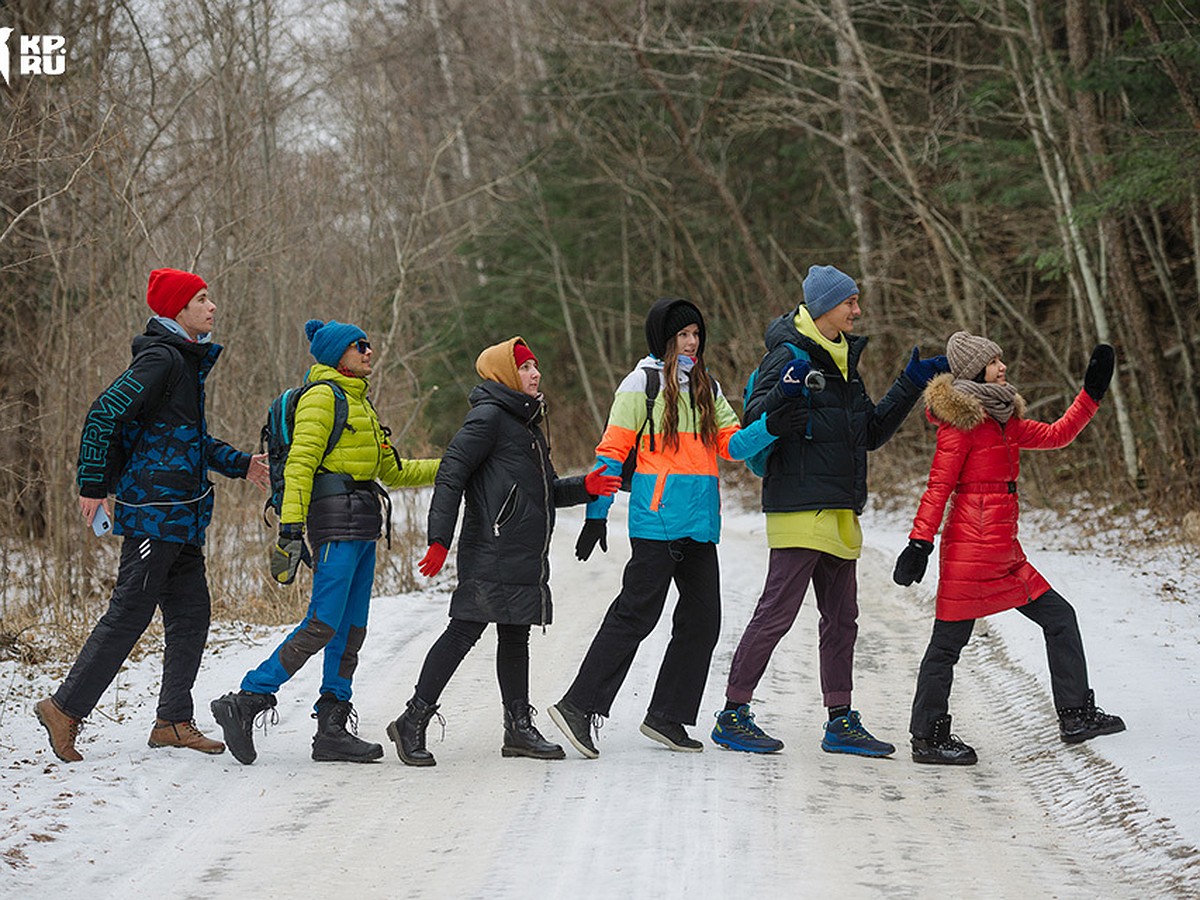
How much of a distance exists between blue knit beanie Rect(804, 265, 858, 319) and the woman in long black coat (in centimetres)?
123

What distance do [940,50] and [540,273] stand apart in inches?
498

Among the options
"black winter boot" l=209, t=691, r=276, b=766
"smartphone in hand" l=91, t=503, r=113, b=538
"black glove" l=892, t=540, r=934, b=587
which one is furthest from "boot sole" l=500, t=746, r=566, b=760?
"smartphone in hand" l=91, t=503, r=113, b=538

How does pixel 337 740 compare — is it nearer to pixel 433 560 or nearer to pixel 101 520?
pixel 433 560

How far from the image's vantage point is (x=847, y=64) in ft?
61.0

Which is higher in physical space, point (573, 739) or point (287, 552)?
point (287, 552)

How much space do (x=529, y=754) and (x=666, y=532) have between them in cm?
118

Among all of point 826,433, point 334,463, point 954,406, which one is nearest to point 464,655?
point 334,463

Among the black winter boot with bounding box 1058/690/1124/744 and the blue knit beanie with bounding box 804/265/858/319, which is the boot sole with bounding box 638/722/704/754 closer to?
the black winter boot with bounding box 1058/690/1124/744

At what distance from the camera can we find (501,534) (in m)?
6.39

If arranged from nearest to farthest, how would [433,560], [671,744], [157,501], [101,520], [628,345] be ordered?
[433,560], [101,520], [157,501], [671,744], [628,345]

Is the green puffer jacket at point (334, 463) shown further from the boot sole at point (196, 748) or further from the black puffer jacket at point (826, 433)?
the black puffer jacket at point (826, 433)

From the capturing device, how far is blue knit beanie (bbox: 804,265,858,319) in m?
6.54

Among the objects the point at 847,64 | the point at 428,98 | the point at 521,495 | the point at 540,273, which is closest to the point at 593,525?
the point at 521,495

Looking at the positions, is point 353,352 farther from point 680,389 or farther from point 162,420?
point 680,389
